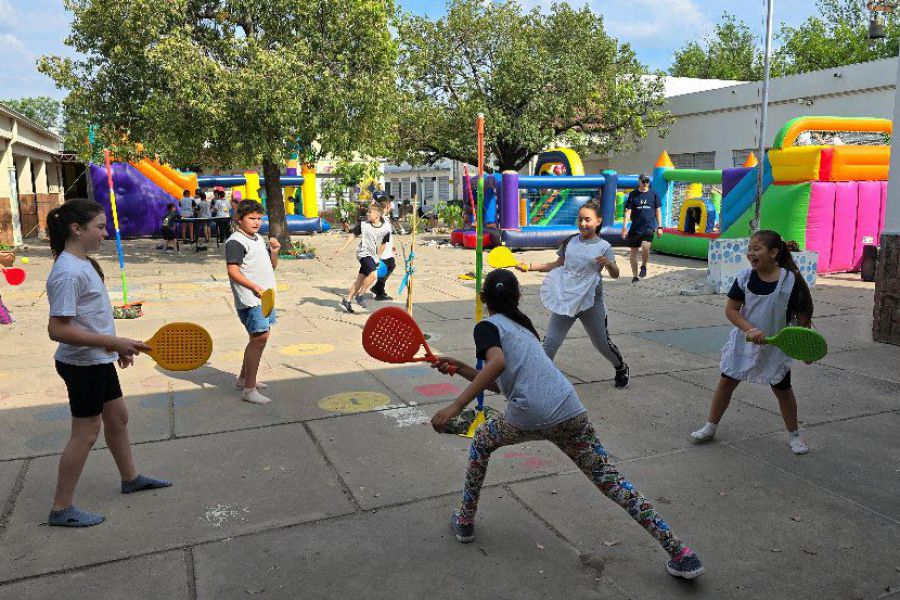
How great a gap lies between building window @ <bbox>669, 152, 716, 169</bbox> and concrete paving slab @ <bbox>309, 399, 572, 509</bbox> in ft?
87.0

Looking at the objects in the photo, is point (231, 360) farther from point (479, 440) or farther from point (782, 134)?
point (782, 134)

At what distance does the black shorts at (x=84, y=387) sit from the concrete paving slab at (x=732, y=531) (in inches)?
84.3

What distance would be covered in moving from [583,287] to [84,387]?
3471mm

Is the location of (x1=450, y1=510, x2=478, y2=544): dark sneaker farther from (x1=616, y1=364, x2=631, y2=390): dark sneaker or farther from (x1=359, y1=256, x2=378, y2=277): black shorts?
(x1=359, y1=256, x2=378, y2=277): black shorts

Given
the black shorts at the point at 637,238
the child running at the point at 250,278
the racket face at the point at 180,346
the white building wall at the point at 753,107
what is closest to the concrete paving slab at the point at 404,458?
the child running at the point at 250,278

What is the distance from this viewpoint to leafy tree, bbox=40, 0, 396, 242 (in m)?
12.7

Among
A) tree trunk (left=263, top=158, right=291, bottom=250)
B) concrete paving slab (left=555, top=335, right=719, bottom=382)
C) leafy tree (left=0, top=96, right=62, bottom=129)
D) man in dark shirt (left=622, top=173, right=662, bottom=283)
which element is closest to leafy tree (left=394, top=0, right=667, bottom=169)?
tree trunk (left=263, top=158, right=291, bottom=250)

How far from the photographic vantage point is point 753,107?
25797 mm

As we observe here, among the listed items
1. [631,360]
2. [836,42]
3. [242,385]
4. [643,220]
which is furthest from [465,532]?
[836,42]

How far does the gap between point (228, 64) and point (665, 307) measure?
382 inches

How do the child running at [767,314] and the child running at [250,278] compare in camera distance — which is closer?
the child running at [767,314]

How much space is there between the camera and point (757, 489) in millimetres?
3648

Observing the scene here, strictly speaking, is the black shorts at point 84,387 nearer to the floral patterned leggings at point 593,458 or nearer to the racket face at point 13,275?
the floral patterned leggings at point 593,458

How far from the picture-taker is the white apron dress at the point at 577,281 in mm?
5285
